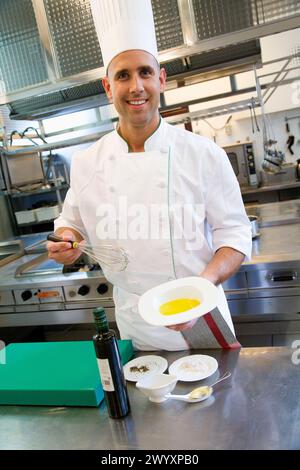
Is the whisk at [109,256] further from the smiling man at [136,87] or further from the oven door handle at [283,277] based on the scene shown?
the oven door handle at [283,277]

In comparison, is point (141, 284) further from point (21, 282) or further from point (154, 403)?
point (21, 282)

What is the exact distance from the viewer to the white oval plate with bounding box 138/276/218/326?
3.10ft

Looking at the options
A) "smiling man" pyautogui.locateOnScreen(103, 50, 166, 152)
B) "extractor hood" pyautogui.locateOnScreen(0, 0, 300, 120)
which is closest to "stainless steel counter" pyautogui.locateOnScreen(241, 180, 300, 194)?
"extractor hood" pyautogui.locateOnScreen(0, 0, 300, 120)

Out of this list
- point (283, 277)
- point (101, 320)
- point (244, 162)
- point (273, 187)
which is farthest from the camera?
point (244, 162)

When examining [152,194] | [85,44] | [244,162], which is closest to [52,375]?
[152,194]

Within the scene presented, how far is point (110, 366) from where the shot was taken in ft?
3.05

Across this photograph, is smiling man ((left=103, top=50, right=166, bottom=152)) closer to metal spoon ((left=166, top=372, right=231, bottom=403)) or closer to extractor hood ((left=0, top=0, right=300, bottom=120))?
metal spoon ((left=166, top=372, right=231, bottom=403))

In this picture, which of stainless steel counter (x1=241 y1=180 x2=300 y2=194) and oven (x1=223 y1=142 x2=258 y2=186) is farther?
oven (x1=223 y1=142 x2=258 y2=186)

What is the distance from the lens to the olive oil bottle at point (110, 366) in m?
0.92

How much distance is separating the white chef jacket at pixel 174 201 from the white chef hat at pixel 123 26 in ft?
0.97

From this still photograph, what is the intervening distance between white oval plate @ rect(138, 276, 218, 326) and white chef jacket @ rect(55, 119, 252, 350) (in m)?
0.28

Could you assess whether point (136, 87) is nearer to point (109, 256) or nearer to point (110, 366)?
point (109, 256)

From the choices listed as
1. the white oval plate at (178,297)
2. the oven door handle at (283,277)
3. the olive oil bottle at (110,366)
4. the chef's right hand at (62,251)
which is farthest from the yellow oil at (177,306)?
the oven door handle at (283,277)

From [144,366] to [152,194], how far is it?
0.59 metres
